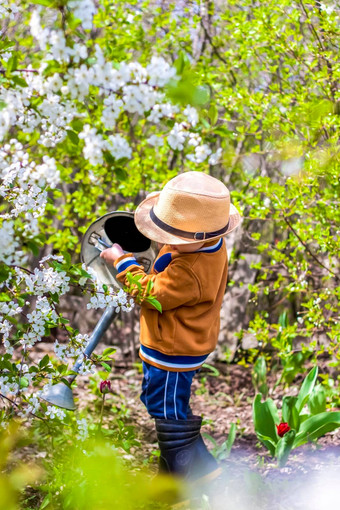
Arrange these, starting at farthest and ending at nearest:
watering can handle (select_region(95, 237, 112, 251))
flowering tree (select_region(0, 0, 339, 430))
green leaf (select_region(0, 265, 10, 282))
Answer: watering can handle (select_region(95, 237, 112, 251)), green leaf (select_region(0, 265, 10, 282)), flowering tree (select_region(0, 0, 339, 430))

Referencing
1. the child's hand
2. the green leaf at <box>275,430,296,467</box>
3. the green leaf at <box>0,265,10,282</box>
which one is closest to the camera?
the green leaf at <box>0,265,10,282</box>

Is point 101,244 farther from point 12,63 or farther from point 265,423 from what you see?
point 265,423

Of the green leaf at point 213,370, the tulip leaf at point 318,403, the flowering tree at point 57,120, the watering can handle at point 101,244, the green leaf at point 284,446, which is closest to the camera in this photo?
the flowering tree at point 57,120

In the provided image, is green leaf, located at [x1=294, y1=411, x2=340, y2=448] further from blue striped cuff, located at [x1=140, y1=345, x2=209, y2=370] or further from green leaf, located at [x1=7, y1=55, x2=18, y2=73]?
green leaf, located at [x1=7, y1=55, x2=18, y2=73]

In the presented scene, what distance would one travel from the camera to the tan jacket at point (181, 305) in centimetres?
232

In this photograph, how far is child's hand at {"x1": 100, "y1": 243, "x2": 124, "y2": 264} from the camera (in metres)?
2.40

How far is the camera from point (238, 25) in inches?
131

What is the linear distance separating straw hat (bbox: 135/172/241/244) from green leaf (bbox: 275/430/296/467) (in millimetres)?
994

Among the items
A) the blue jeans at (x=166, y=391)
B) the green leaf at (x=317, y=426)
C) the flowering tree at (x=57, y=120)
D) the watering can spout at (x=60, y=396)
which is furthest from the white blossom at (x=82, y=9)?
the green leaf at (x=317, y=426)

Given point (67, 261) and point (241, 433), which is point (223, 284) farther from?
point (241, 433)

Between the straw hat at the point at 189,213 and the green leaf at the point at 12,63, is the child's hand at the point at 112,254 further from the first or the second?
the green leaf at the point at 12,63

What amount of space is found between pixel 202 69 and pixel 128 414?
216 centimetres

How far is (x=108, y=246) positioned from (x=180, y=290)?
403 millimetres

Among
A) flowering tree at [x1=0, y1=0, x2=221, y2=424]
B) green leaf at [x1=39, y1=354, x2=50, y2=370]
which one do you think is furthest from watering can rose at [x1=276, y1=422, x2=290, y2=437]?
green leaf at [x1=39, y1=354, x2=50, y2=370]
